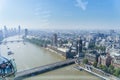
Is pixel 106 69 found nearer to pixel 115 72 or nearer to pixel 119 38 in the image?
pixel 115 72

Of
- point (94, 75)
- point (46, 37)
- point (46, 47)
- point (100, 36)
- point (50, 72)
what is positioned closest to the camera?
point (94, 75)

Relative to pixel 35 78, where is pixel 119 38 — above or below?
above

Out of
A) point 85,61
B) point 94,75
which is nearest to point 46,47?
point 85,61

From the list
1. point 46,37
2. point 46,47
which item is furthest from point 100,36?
point 46,47

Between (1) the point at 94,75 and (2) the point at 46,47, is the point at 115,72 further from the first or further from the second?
(2) the point at 46,47

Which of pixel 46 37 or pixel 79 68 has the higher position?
pixel 46 37

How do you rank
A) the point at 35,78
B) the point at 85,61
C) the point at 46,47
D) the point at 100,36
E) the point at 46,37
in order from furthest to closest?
the point at 100,36 → the point at 46,37 → the point at 46,47 → the point at 85,61 → the point at 35,78

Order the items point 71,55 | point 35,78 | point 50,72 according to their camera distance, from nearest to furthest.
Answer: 1. point 35,78
2. point 50,72
3. point 71,55

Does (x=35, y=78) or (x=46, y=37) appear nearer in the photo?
(x=35, y=78)

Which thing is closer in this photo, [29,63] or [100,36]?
[29,63]
